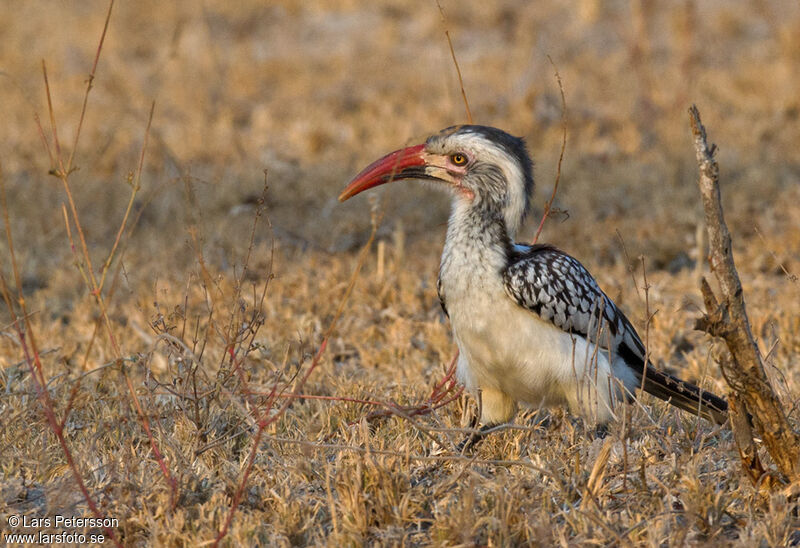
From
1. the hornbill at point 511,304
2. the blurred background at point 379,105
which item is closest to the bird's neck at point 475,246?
the hornbill at point 511,304

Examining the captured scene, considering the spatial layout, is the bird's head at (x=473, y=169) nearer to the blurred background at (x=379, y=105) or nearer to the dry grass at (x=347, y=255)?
the dry grass at (x=347, y=255)

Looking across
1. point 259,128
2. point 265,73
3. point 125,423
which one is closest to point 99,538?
point 125,423

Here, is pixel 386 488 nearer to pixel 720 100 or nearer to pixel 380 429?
pixel 380 429

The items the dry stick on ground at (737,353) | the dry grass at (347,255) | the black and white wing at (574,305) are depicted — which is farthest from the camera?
the black and white wing at (574,305)

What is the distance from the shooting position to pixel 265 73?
9727mm

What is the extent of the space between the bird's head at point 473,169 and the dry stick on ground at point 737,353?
1.04m

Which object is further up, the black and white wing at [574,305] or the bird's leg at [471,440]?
the black and white wing at [574,305]

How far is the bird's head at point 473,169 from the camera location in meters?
3.70

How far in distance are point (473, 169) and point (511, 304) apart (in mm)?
618

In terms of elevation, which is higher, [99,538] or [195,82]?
[195,82]

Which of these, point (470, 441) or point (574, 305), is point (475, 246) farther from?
point (470, 441)

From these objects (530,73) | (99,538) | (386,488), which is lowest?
(99,538)

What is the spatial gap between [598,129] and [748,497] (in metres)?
5.74

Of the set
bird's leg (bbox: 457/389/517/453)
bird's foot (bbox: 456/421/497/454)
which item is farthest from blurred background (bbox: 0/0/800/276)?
bird's foot (bbox: 456/421/497/454)
